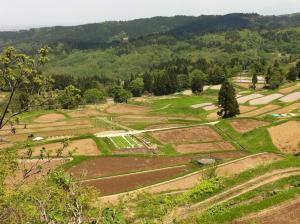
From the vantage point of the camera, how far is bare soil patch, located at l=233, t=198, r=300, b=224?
24.9 meters

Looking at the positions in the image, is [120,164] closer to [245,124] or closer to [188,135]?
[188,135]

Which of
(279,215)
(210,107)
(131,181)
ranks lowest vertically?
(210,107)

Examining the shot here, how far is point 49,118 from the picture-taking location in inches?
3748

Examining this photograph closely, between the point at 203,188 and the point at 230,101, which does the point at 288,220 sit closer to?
the point at 203,188

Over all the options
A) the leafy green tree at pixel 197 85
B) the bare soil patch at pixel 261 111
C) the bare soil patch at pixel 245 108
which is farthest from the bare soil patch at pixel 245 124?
the leafy green tree at pixel 197 85

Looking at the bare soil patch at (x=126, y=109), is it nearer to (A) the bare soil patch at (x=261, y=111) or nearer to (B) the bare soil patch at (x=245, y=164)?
(A) the bare soil patch at (x=261, y=111)

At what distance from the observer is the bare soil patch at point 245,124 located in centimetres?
7188

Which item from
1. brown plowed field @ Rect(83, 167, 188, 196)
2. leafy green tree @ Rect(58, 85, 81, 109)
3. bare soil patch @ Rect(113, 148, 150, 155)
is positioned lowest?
bare soil patch @ Rect(113, 148, 150, 155)

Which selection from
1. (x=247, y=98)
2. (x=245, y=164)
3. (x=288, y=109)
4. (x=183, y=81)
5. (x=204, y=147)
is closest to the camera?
(x=245, y=164)

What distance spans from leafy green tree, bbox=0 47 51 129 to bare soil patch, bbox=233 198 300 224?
625 inches

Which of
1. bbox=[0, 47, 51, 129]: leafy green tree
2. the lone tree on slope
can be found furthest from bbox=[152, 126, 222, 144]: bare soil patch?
bbox=[0, 47, 51, 129]: leafy green tree

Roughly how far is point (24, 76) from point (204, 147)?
163ft

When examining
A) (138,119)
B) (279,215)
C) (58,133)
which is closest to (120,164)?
(58,133)

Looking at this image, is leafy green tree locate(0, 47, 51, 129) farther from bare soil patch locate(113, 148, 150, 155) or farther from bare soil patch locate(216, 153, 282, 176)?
bare soil patch locate(113, 148, 150, 155)
